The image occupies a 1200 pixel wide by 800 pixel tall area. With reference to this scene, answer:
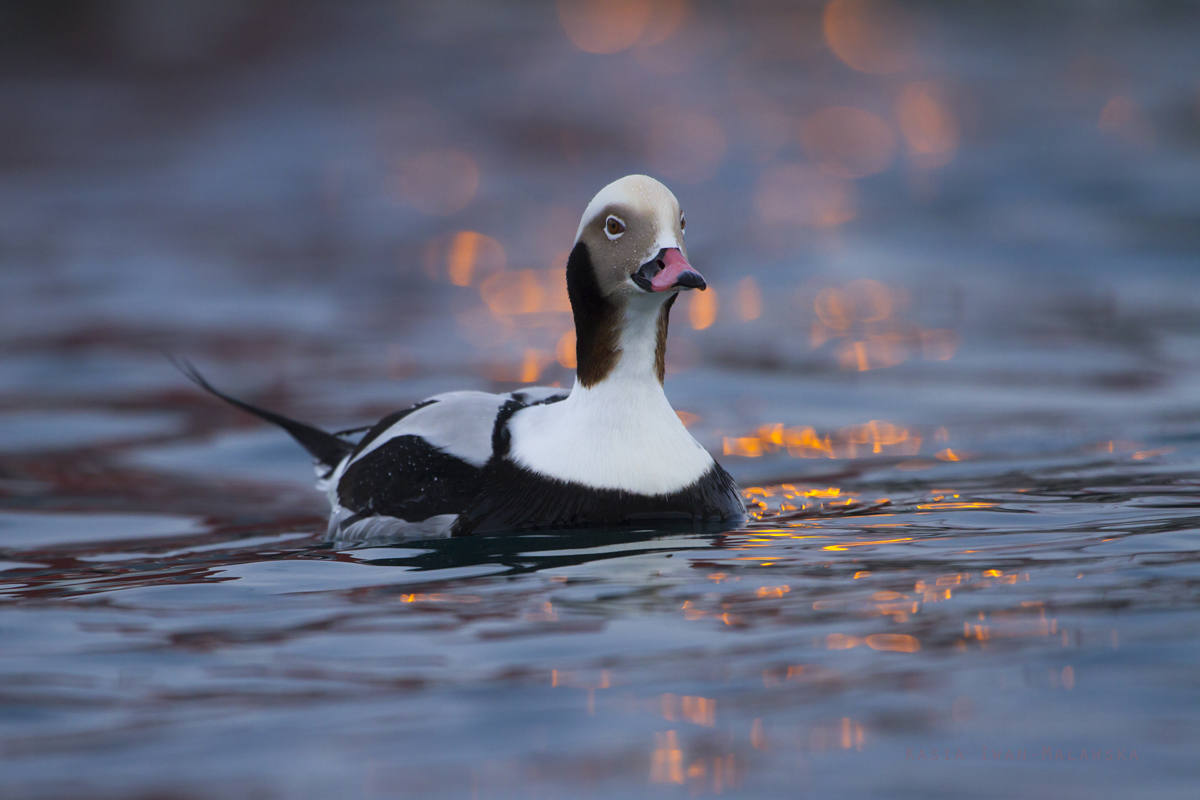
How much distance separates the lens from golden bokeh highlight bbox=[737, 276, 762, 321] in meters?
14.4

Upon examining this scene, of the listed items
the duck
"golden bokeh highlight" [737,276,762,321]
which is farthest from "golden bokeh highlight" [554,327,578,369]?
the duck

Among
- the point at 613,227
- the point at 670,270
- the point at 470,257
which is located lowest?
the point at 670,270

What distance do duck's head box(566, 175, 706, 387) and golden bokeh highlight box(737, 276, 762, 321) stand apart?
9.06 meters

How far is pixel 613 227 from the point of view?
16.4 ft

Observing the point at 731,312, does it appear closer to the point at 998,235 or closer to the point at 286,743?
the point at 998,235

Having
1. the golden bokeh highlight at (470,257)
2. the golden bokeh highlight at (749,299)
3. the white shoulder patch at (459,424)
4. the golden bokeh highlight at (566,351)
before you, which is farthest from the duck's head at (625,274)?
the golden bokeh highlight at (470,257)

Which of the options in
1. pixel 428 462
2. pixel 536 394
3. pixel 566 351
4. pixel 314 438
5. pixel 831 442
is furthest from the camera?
pixel 566 351

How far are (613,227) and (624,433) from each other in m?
0.69

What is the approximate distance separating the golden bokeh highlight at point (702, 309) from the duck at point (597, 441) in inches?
345

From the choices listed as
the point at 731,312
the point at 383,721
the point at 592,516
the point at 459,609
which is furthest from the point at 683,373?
the point at 383,721

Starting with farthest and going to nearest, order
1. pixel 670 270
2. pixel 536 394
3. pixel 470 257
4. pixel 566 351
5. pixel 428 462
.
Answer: pixel 470 257 < pixel 566 351 < pixel 536 394 < pixel 428 462 < pixel 670 270

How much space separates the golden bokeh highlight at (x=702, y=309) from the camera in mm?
14266

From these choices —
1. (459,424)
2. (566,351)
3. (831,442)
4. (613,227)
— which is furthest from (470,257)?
(613,227)

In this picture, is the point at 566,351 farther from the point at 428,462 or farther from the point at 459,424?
the point at 428,462
